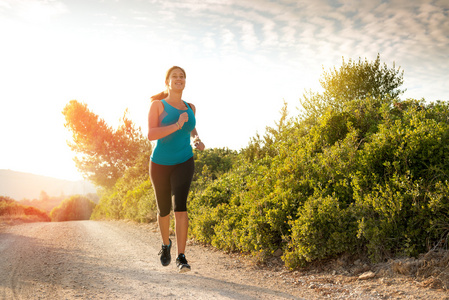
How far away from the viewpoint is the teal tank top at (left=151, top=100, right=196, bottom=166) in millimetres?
4484

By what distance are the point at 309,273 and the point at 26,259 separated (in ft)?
17.2

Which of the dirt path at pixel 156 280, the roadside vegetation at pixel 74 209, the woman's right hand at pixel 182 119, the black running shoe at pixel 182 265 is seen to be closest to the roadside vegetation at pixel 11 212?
the roadside vegetation at pixel 74 209

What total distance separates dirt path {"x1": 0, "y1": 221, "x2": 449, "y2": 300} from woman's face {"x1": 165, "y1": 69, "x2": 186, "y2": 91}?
2.67 metres

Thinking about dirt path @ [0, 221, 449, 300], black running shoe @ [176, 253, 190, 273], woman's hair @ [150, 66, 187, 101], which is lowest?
dirt path @ [0, 221, 449, 300]

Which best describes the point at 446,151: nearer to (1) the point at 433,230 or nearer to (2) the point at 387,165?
(2) the point at 387,165

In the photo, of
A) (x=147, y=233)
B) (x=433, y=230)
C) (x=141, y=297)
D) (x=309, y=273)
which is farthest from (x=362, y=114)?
(x=147, y=233)

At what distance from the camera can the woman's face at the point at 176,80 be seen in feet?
15.1

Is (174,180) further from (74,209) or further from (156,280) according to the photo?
(74,209)

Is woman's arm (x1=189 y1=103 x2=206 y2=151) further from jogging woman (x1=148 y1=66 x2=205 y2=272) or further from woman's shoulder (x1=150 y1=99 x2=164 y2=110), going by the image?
woman's shoulder (x1=150 y1=99 x2=164 y2=110)

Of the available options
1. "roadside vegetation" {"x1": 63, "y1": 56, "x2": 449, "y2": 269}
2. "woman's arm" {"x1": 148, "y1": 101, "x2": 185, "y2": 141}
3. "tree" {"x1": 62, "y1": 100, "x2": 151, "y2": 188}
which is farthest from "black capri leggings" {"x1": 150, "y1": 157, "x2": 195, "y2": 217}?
"tree" {"x1": 62, "y1": 100, "x2": 151, "y2": 188}

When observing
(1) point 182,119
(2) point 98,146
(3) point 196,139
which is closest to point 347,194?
(3) point 196,139

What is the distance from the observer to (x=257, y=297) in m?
4.16

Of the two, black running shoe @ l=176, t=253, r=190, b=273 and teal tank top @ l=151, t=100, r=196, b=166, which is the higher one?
teal tank top @ l=151, t=100, r=196, b=166

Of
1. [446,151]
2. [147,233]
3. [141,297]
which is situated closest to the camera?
[141,297]
